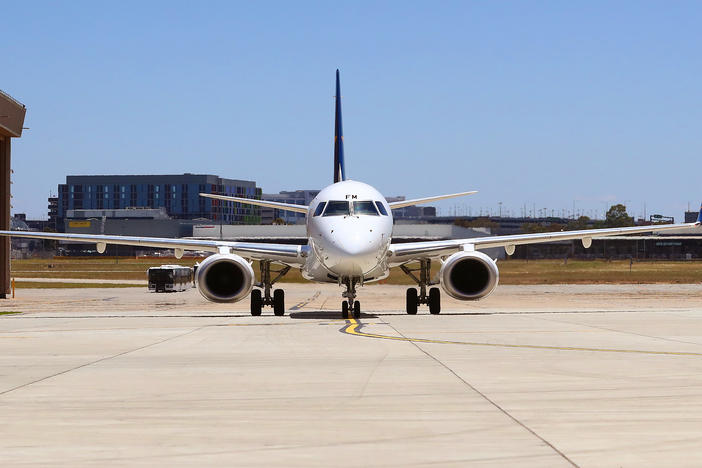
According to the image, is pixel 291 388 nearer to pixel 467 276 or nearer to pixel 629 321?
pixel 629 321

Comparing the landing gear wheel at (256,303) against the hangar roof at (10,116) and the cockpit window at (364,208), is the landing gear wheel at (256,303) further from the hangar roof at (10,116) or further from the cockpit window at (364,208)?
the hangar roof at (10,116)

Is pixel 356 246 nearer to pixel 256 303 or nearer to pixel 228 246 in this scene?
pixel 228 246

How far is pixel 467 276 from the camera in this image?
1033 inches

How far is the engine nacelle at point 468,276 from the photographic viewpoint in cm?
2566

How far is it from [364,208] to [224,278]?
4423 mm

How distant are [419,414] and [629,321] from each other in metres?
15.4

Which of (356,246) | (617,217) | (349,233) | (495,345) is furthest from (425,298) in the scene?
(617,217)

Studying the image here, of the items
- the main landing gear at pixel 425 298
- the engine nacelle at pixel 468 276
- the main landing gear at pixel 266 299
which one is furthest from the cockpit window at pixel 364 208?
the main landing gear at pixel 266 299

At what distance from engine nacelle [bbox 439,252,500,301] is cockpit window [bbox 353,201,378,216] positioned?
2.50 meters

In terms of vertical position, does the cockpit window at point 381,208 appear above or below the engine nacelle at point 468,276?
above

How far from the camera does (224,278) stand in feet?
86.2

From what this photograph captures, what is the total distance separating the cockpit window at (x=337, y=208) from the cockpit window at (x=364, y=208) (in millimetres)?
208

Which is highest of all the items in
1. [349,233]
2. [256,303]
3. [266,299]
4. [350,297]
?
[349,233]

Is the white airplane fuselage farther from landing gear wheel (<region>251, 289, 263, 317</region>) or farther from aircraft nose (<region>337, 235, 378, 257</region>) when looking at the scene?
landing gear wheel (<region>251, 289, 263, 317</region>)
